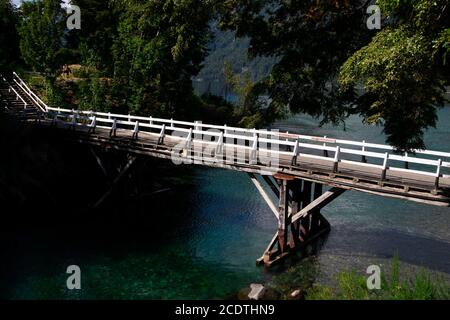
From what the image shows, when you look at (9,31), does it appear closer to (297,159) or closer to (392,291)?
(297,159)

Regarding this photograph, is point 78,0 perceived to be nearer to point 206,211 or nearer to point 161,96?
point 161,96

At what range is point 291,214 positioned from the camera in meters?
17.1

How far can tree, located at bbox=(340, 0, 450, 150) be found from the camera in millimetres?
9602

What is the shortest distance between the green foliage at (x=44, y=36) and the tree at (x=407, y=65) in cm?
2687

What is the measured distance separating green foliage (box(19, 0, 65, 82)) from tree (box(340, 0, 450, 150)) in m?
26.9

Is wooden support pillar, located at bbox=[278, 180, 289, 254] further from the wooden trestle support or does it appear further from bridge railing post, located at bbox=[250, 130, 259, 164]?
bridge railing post, located at bbox=[250, 130, 259, 164]

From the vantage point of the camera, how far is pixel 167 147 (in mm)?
19656

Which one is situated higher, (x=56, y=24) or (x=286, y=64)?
(x=56, y=24)

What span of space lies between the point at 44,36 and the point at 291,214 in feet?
80.6

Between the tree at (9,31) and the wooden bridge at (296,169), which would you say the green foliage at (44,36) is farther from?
the wooden bridge at (296,169)

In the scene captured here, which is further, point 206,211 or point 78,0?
point 78,0
